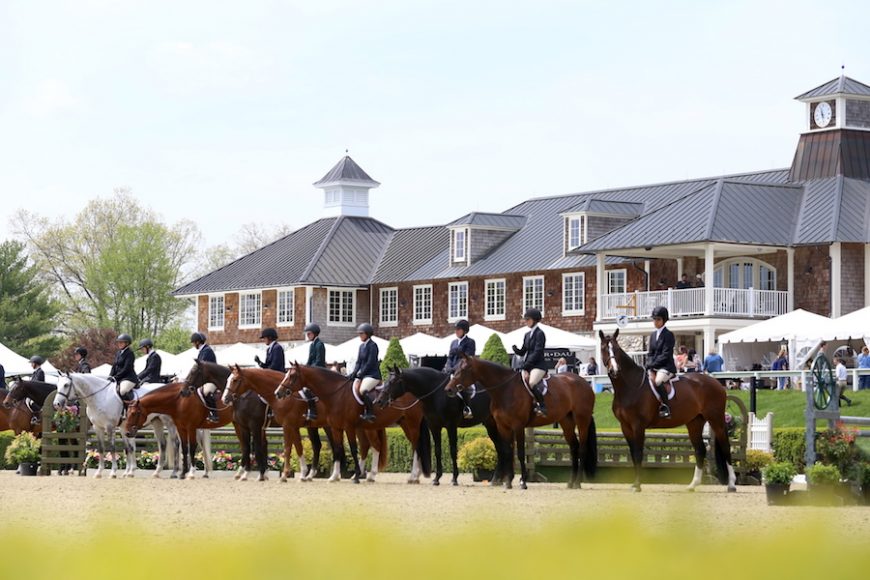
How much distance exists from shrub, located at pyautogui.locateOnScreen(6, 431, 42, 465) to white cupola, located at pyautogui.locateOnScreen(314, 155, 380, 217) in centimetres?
4442

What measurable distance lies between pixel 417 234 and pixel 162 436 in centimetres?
4274

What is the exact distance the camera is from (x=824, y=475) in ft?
58.6

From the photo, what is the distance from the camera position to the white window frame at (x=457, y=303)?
60125 millimetres

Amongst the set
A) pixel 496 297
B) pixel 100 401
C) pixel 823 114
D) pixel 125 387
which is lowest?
pixel 100 401

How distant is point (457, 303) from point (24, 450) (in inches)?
1393

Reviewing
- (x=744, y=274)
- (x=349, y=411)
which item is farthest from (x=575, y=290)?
(x=349, y=411)

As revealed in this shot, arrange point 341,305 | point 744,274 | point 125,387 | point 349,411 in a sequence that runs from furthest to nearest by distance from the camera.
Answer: point 341,305, point 744,274, point 125,387, point 349,411

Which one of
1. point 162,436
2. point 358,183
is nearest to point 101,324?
point 358,183

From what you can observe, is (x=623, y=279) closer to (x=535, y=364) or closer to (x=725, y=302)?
(x=725, y=302)

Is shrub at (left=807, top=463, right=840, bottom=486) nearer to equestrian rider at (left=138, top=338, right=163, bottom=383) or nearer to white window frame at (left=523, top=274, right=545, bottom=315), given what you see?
equestrian rider at (left=138, top=338, right=163, bottom=383)

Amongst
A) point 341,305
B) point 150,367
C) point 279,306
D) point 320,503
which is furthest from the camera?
point 279,306

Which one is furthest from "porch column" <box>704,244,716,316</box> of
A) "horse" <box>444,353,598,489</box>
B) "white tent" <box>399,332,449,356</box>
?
"horse" <box>444,353,598,489</box>

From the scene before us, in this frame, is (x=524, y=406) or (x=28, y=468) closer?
(x=524, y=406)

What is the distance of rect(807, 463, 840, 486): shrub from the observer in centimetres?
1788
